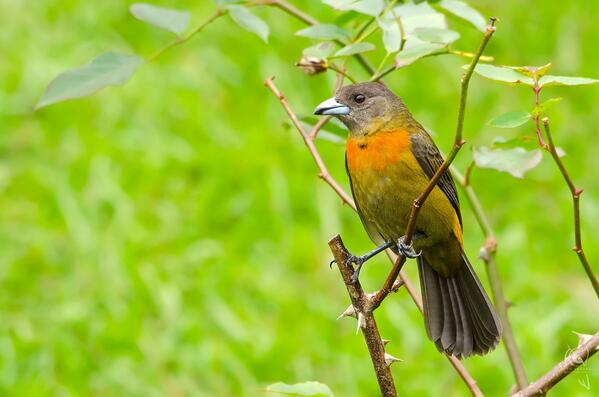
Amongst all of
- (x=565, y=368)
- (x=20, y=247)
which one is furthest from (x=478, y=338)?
(x=20, y=247)

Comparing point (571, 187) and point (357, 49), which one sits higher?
point (571, 187)

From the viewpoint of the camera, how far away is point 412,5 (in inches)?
106

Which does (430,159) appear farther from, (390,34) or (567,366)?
(567,366)

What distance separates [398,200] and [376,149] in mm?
224

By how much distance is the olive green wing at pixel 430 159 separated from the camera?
3414mm

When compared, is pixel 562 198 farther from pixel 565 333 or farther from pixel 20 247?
pixel 20 247

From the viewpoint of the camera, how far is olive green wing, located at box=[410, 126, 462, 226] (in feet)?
11.2

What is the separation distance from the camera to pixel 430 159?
3.43 metres

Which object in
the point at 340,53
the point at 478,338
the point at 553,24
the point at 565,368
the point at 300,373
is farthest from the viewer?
the point at 553,24

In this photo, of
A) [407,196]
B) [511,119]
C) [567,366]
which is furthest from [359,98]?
[567,366]

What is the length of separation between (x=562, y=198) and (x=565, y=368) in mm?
5076

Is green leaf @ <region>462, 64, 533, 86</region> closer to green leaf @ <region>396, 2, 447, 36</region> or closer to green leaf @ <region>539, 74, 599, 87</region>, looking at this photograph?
green leaf @ <region>539, 74, 599, 87</region>

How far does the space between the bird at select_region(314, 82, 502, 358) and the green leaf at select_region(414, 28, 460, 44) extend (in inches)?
28.7

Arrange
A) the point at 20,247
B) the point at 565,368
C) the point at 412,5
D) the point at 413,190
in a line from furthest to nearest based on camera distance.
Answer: the point at 20,247
the point at 413,190
the point at 412,5
the point at 565,368
